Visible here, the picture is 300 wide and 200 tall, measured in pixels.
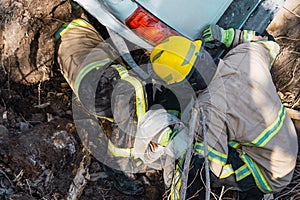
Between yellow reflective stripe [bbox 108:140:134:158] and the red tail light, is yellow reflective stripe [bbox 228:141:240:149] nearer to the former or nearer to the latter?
yellow reflective stripe [bbox 108:140:134:158]

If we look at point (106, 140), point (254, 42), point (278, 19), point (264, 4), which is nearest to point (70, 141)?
point (106, 140)

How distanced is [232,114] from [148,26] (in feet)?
2.81

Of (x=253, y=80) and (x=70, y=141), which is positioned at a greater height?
(x=253, y=80)

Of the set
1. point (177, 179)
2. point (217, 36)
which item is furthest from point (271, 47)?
point (177, 179)

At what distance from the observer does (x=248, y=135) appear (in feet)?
8.04

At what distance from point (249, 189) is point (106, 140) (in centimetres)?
108

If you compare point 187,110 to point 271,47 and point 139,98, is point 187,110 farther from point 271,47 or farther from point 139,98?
point 271,47

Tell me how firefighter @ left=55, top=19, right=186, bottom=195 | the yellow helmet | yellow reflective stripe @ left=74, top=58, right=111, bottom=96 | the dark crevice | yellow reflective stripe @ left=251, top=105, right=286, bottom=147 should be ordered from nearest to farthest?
the yellow helmet, yellow reflective stripe @ left=251, top=105, right=286, bottom=147, firefighter @ left=55, top=19, right=186, bottom=195, yellow reflective stripe @ left=74, top=58, right=111, bottom=96, the dark crevice

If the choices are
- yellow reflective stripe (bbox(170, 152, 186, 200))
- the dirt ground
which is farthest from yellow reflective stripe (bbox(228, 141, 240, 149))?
the dirt ground

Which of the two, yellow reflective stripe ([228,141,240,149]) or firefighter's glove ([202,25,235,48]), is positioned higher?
firefighter's glove ([202,25,235,48])

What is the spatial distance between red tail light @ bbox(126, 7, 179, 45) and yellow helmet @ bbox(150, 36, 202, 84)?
1.21ft

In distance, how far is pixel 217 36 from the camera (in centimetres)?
277

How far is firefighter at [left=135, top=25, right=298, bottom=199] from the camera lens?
7.82ft

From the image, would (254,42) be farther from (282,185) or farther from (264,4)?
(282,185)
